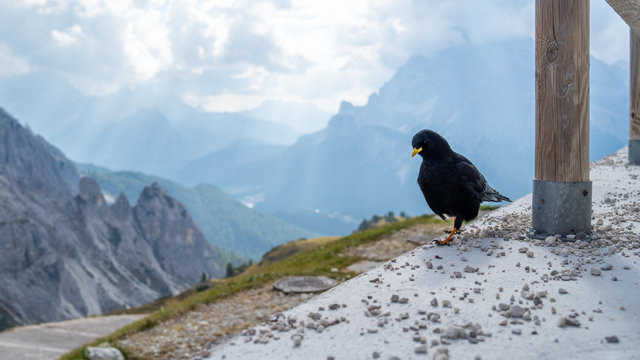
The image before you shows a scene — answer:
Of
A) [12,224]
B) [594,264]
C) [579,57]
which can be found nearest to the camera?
[594,264]

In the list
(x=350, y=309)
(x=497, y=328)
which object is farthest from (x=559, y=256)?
(x=350, y=309)

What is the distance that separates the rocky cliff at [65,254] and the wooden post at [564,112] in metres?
143

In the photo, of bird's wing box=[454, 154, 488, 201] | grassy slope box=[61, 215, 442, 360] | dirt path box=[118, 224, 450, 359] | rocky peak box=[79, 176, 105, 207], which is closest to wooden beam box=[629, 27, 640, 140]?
grassy slope box=[61, 215, 442, 360]

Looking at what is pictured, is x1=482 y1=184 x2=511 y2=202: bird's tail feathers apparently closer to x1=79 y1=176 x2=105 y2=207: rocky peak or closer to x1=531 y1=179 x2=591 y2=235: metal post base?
x1=531 y1=179 x2=591 y2=235: metal post base

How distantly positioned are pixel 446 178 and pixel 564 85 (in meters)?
1.75

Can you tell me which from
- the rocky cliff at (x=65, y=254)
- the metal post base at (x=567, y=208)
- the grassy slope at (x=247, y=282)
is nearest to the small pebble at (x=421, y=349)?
the metal post base at (x=567, y=208)

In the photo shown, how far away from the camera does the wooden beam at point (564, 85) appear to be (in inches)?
214

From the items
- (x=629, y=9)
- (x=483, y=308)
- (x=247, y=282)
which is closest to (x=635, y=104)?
(x=629, y=9)

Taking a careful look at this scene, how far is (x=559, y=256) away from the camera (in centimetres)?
481

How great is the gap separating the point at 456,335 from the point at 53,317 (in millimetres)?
151087

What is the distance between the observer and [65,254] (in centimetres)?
14975

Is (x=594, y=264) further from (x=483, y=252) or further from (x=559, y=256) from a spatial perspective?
(x=483, y=252)

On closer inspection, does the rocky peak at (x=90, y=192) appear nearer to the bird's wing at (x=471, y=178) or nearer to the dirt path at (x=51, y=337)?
the dirt path at (x=51, y=337)

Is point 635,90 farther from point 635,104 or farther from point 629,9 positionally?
point 629,9
